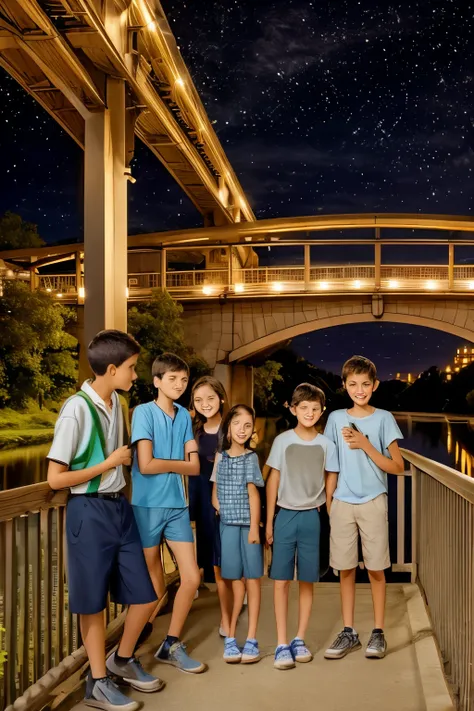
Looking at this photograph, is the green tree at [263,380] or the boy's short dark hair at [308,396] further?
the green tree at [263,380]

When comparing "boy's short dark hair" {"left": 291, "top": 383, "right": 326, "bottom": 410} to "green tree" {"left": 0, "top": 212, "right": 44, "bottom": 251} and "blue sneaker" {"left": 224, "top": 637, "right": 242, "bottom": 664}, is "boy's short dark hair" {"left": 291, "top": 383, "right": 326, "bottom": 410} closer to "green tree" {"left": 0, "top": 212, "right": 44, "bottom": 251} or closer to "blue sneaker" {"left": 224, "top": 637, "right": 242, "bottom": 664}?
"blue sneaker" {"left": 224, "top": 637, "right": 242, "bottom": 664}

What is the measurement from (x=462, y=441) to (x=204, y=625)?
3469 cm

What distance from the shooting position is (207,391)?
3344 millimetres

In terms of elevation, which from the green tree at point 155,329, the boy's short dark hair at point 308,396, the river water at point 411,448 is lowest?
the river water at point 411,448

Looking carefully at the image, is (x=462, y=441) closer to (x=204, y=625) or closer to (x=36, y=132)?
(x=36, y=132)

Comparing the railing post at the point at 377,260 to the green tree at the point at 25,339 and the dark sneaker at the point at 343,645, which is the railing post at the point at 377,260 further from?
the dark sneaker at the point at 343,645

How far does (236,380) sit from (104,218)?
1937 cm

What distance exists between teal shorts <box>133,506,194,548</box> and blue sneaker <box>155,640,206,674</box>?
17.3 inches

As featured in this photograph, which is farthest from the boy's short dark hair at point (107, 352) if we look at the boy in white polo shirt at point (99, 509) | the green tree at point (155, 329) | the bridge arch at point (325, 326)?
the bridge arch at point (325, 326)

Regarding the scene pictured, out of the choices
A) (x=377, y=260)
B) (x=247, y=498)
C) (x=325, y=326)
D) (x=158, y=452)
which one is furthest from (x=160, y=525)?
(x=377, y=260)

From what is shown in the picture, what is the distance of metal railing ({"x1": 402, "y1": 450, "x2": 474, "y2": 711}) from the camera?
2.27m

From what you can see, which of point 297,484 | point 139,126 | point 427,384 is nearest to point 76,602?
point 297,484

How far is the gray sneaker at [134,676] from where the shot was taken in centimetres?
269

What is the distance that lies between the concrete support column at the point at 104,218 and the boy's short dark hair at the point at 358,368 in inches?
117
